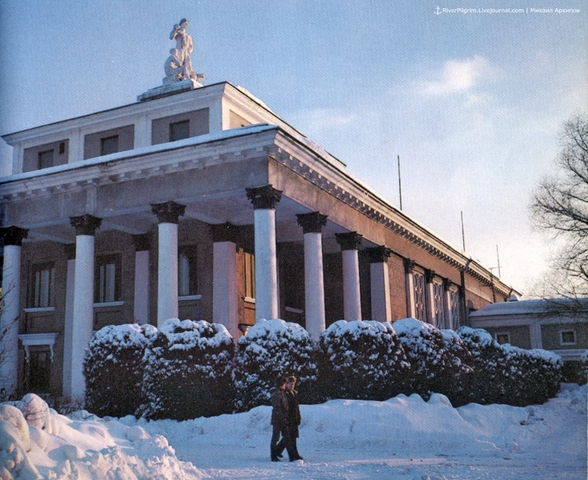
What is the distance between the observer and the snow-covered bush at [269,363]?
15.4 meters

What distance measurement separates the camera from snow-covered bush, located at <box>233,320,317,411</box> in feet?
50.5

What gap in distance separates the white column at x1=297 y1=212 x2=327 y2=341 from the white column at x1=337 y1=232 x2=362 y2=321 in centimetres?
348

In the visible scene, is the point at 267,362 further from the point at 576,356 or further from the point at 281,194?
the point at 576,356

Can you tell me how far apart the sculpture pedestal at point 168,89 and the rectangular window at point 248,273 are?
7024mm

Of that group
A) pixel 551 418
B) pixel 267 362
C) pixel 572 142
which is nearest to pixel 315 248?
pixel 267 362

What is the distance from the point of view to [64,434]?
9117 millimetres

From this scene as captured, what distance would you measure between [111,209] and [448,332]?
38.1 feet

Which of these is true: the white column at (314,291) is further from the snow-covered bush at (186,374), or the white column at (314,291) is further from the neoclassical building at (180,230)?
the snow-covered bush at (186,374)

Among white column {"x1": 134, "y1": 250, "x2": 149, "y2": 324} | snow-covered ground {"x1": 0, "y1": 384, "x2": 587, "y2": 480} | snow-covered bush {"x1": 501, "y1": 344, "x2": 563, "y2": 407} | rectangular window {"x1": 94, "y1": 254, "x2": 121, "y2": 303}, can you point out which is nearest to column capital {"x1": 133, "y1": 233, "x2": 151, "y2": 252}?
white column {"x1": 134, "y1": 250, "x2": 149, "y2": 324}

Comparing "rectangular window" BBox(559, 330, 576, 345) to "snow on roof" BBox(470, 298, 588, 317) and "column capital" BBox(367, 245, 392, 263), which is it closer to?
"snow on roof" BBox(470, 298, 588, 317)

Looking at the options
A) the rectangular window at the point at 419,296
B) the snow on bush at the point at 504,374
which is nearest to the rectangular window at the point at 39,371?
the snow on bush at the point at 504,374

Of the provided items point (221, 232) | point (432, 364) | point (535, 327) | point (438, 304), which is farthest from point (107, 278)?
point (535, 327)

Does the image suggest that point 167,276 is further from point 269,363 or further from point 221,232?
point 269,363

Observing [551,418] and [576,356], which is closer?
[551,418]
